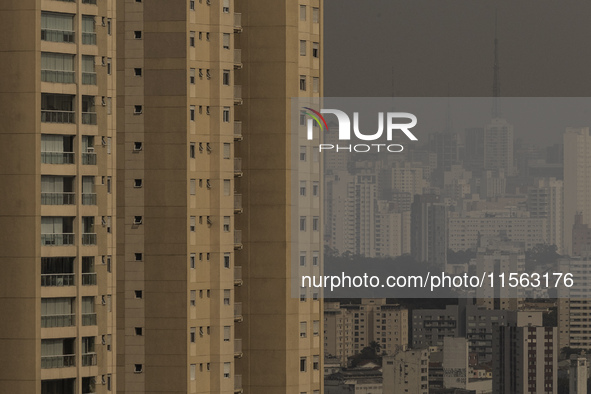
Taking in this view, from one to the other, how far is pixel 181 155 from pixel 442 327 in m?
42.1

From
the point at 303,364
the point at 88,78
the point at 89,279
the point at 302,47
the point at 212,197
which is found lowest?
the point at 303,364

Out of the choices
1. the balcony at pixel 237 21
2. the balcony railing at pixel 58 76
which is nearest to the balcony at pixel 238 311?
the balcony at pixel 237 21

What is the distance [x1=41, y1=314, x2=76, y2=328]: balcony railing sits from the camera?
23.4 m

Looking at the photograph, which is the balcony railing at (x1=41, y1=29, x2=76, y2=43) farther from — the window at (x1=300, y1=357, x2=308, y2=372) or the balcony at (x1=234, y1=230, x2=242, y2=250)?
the window at (x1=300, y1=357, x2=308, y2=372)

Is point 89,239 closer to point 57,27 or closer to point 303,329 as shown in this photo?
point 57,27

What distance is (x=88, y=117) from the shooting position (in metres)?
24.2

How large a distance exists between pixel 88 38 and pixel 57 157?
2155mm

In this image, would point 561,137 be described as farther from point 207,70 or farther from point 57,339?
point 57,339

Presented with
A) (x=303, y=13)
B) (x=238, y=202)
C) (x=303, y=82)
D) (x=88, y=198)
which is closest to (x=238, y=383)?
(x=238, y=202)

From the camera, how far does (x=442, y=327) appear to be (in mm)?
74062

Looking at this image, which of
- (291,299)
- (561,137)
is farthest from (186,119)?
(561,137)

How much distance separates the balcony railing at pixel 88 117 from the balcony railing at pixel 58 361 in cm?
405

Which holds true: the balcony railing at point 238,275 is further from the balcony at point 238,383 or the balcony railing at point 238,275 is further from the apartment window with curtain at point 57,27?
the apartment window with curtain at point 57,27

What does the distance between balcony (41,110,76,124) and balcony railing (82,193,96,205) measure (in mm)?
1294
